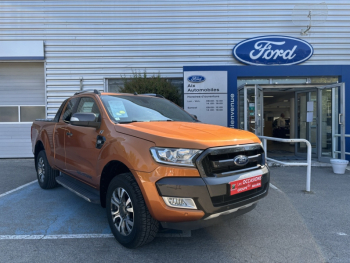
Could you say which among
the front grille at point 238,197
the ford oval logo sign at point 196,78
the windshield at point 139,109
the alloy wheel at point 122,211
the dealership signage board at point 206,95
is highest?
the ford oval logo sign at point 196,78

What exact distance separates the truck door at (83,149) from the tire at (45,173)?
1104 millimetres

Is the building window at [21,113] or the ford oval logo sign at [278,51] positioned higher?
the ford oval logo sign at [278,51]

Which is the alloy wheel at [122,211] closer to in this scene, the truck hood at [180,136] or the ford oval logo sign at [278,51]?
the truck hood at [180,136]

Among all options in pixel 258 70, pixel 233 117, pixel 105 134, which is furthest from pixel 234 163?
pixel 258 70

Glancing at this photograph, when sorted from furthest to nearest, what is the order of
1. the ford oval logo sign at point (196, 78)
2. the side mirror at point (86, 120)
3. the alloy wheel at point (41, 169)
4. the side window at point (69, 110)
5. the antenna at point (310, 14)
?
the antenna at point (310, 14) → the ford oval logo sign at point (196, 78) → the alloy wheel at point (41, 169) → the side window at point (69, 110) → the side mirror at point (86, 120)

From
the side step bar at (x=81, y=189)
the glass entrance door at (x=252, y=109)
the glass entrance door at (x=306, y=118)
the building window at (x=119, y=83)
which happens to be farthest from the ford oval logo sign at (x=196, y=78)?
the side step bar at (x=81, y=189)

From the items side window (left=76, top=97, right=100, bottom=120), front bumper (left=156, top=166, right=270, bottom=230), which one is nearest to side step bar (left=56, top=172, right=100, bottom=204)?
side window (left=76, top=97, right=100, bottom=120)

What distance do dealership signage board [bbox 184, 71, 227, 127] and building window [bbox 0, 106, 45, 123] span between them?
559cm

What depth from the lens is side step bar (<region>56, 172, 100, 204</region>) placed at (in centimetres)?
321

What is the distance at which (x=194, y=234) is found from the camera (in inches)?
126

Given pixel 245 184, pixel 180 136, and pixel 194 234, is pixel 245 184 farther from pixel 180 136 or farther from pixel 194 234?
pixel 194 234

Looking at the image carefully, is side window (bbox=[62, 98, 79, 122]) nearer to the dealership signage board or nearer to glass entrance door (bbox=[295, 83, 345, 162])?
the dealership signage board

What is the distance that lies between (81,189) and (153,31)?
272 inches

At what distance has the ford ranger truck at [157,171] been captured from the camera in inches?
95.7
